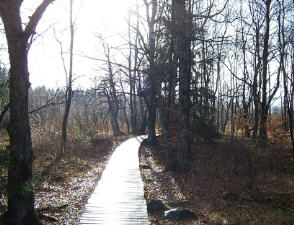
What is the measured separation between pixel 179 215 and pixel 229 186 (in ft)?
12.1

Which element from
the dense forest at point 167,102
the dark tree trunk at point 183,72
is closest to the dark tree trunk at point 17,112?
the dense forest at point 167,102

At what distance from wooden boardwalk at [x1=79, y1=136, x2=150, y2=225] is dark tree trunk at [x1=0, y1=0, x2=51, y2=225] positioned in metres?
1.59

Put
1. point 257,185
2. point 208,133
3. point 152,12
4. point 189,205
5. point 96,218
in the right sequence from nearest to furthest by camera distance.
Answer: point 96,218
point 189,205
point 257,185
point 208,133
point 152,12

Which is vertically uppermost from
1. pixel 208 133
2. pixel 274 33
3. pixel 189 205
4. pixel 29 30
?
pixel 274 33

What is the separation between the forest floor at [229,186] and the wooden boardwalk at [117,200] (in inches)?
17.0

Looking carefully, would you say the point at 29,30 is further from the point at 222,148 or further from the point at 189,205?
the point at 222,148

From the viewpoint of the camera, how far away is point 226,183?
37.3 ft

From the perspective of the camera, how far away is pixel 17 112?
245 inches

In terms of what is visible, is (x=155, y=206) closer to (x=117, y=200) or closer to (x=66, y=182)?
(x=117, y=200)

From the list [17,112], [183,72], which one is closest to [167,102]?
[183,72]

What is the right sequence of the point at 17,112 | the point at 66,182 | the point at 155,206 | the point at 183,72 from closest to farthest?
the point at 17,112 → the point at 155,206 → the point at 66,182 → the point at 183,72

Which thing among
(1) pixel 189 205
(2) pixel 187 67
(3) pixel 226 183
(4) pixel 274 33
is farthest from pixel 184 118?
(4) pixel 274 33

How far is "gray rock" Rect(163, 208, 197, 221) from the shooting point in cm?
778

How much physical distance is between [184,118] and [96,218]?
250 inches
